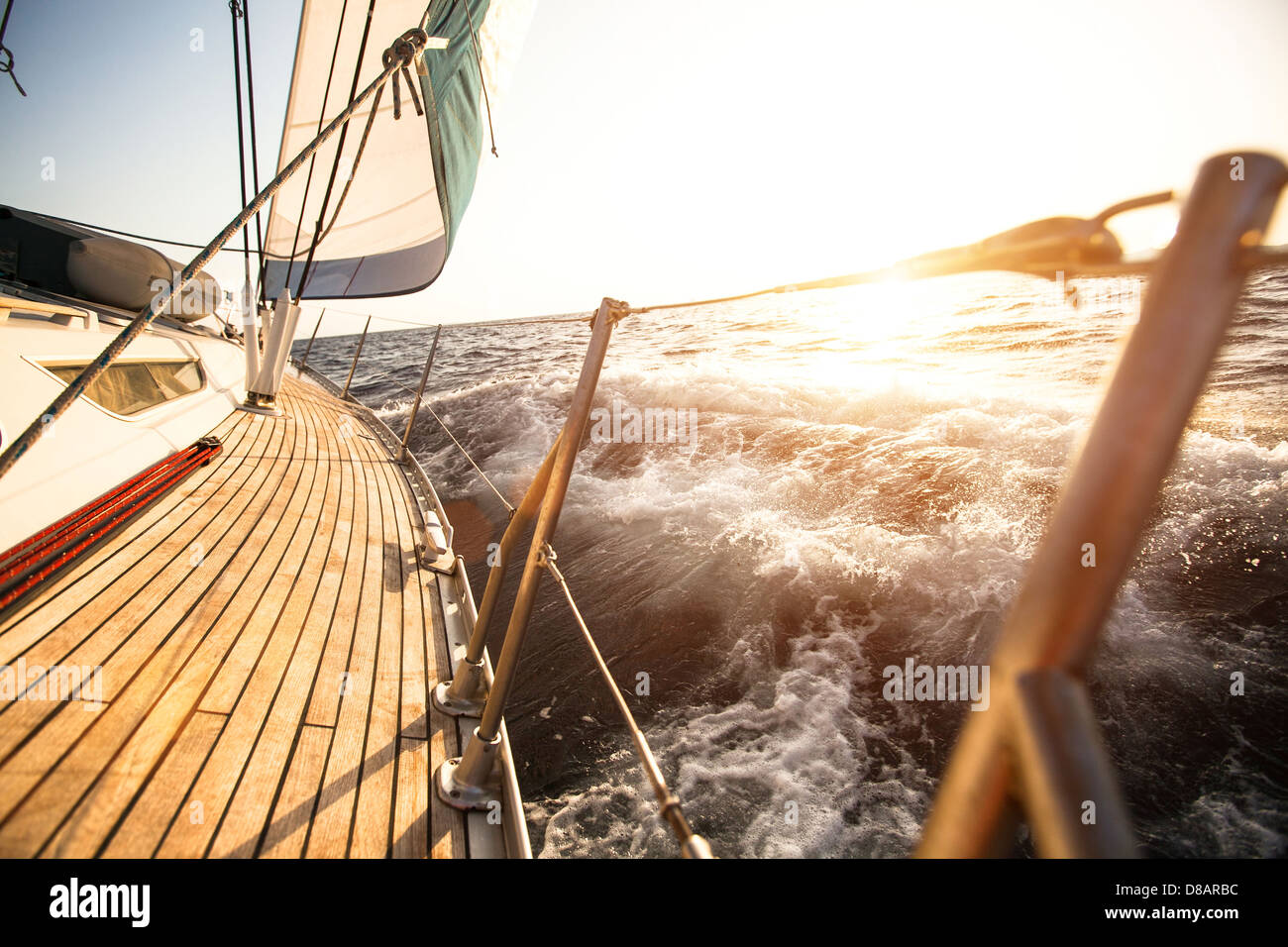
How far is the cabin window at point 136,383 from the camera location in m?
3.44

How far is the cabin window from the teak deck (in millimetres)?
711

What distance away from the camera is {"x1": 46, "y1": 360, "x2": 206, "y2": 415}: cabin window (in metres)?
3.44

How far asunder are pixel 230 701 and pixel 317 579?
3.81 ft

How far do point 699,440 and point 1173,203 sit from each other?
9.26 meters

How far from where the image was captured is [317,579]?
10.9 feet

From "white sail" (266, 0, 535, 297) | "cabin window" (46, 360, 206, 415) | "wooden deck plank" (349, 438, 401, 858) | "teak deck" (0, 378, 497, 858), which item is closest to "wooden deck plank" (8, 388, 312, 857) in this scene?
"teak deck" (0, 378, 497, 858)

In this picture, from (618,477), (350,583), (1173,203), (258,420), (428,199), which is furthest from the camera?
(618,477)

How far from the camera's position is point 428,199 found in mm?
6973

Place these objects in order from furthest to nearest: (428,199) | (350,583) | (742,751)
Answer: (428,199) → (742,751) → (350,583)

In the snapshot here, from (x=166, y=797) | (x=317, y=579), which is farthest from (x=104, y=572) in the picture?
(x=166, y=797)

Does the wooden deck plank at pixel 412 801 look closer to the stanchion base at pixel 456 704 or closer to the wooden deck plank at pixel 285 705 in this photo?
the stanchion base at pixel 456 704

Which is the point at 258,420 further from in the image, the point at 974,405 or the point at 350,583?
the point at 974,405

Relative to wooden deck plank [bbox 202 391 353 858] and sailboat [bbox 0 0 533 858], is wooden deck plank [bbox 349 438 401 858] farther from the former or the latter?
wooden deck plank [bbox 202 391 353 858]
